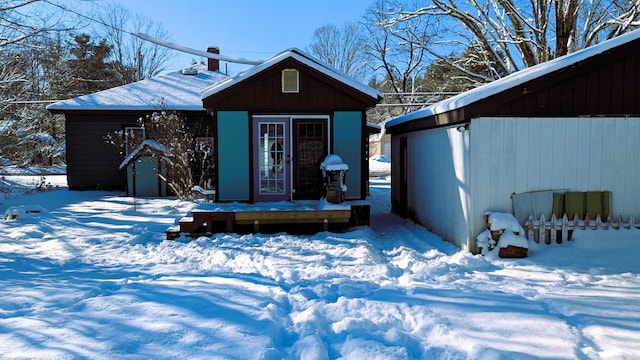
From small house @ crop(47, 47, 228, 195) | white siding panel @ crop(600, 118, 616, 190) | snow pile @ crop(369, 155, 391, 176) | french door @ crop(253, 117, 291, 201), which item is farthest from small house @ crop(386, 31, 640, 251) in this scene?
snow pile @ crop(369, 155, 391, 176)

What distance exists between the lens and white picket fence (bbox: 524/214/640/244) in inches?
225

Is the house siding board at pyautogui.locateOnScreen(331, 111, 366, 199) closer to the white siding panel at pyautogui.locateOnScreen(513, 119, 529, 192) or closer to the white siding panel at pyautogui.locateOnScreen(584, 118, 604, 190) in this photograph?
the white siding panel at pyautogui.locateOnScreen(513, 119, 529, 192)

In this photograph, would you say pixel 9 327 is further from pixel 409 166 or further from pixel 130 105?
pixel 130 105

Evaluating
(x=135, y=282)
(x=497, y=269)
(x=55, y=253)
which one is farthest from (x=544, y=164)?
(x=55, y=253)

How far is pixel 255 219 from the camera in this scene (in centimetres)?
752

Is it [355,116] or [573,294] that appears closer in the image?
[573,294]

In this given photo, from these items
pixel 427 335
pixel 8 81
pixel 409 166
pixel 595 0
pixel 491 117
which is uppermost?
pixel 595 0

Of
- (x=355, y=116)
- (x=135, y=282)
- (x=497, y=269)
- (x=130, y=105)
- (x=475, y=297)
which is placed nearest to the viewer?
(x=475, y=297)

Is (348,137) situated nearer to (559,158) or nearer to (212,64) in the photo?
(559,158)

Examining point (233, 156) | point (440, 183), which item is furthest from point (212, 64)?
point (440, 183)

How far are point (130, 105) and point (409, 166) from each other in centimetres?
988

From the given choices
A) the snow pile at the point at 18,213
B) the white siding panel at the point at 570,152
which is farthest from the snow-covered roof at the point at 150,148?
the white siding panel at the point at 570,152

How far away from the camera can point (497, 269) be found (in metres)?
5.15

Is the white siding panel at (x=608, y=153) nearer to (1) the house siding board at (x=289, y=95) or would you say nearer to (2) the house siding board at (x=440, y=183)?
(2) the house siding board at (x=440, y=183)
